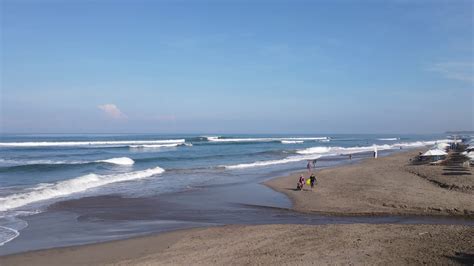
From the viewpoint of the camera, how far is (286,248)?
870 cm

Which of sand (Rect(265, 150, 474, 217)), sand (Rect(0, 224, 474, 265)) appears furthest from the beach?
sand (Rect(265, 150, 474, 217))

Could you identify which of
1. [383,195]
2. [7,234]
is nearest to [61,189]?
[7,234]

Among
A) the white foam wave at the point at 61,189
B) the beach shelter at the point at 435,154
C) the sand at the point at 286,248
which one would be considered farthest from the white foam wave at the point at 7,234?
the beach shelter at the point at 435,154

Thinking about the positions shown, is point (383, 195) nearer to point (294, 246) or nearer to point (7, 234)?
point (294, 246)

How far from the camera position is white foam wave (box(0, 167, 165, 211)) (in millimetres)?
14992

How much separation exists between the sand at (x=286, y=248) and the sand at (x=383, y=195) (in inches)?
121

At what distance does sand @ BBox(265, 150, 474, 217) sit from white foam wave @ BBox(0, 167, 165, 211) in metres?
9.13

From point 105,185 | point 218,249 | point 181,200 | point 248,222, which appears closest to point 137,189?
point 105,185

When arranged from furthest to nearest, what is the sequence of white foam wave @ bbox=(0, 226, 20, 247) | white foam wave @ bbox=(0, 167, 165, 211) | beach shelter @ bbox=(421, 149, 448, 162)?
1. beach shelter @ bbox=(421, 149, 448, 162)
2. white foam wave @ bbox=(0, 167, 165, 211)
3. white foam wave @ bbox=(0, 226, 20, 247)

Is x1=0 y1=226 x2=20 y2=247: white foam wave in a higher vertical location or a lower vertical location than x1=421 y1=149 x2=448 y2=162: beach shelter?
lower

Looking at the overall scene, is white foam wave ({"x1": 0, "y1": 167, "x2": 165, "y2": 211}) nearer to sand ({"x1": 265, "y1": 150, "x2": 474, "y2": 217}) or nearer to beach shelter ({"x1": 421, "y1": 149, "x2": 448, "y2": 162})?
sand ({"x1": 265, "y1": 150, "x2": 474, "y2": 217})

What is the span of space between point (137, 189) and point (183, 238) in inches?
393

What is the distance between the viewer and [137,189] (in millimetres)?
19391

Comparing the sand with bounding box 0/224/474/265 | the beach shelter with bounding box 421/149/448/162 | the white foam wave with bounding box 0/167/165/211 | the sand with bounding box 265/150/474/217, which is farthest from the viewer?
the beach shelter with bounding box 421/149/448/162
